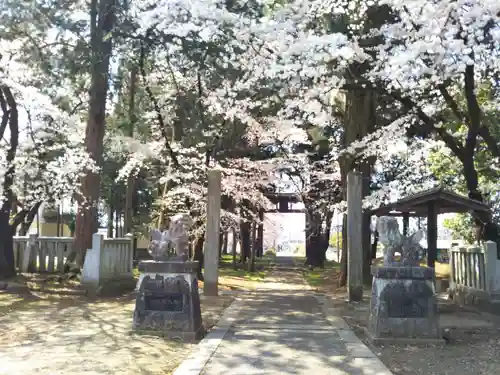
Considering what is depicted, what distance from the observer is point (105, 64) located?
1448 centimetres

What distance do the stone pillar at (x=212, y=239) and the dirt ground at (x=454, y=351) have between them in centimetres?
474

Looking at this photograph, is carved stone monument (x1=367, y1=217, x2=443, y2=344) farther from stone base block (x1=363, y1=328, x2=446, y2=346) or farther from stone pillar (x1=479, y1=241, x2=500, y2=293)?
stone pillar (x1=479, y1=241, x2=500, y2=293)

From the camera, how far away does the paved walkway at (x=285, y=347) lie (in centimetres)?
617

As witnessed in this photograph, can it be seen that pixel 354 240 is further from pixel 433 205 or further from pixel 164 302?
pixel 164 302

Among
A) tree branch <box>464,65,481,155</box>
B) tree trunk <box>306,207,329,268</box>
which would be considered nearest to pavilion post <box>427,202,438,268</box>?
tree branch <box>464,65,481,155</box>

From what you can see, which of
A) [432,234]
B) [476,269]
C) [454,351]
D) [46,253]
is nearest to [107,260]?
[46,253]

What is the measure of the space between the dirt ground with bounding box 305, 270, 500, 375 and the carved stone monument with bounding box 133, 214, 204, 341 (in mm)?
2656

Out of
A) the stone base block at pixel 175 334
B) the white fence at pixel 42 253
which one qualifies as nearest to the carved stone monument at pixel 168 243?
the stone base block at pixel 175 334

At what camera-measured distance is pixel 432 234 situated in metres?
12.6

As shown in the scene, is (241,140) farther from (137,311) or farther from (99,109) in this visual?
(137,311)

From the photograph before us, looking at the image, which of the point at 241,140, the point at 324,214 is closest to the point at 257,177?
the point at 241,140

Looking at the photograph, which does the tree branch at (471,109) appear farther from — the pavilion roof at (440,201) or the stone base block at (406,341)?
the stone base block at (406,341)

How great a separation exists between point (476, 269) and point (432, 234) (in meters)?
1.22

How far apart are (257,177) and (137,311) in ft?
49.1
